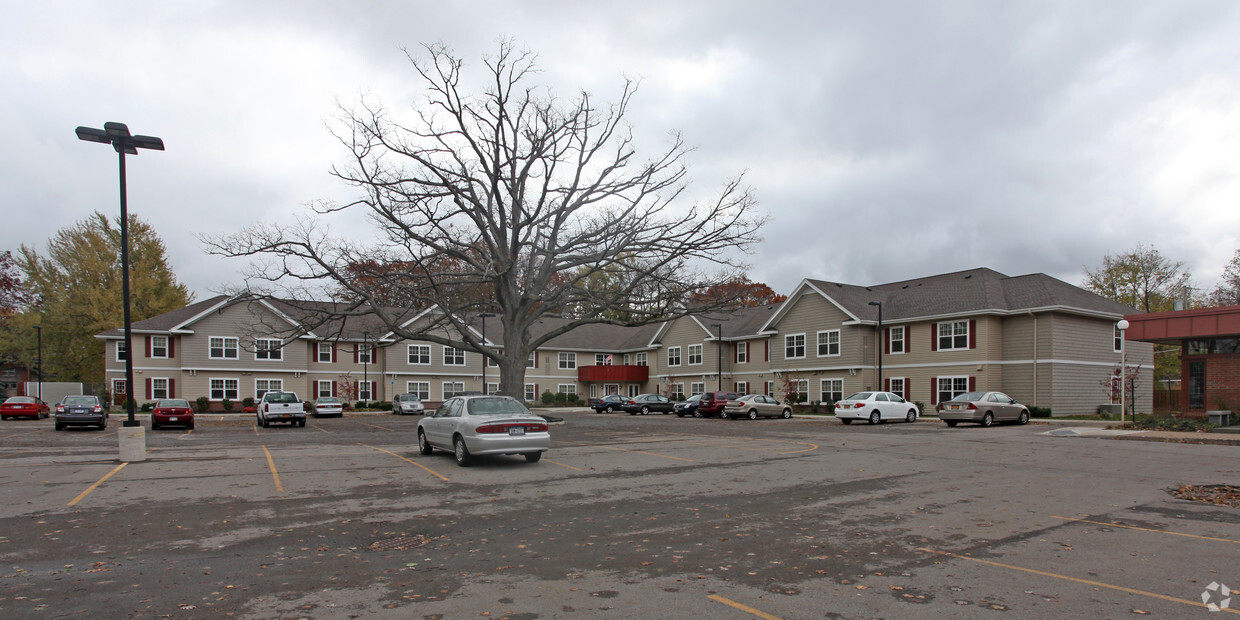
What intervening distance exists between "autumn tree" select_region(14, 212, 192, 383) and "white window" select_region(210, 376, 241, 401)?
14.3m

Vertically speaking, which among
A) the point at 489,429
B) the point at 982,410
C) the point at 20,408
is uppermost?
the point at 489,429

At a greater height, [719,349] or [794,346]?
[794,346]

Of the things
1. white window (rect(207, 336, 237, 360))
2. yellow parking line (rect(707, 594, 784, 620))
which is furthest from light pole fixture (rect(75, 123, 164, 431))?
white window (rect(207, 336, 237, 360))

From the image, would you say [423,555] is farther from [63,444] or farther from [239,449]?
[63,444]

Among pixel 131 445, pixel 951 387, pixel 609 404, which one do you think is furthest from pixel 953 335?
pixel 131 445

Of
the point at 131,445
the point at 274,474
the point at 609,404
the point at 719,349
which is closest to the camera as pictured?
the point at 274,474

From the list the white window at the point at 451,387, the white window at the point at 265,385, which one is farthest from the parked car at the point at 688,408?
the white window at the point at 265,385

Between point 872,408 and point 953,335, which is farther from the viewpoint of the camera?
point 953,335

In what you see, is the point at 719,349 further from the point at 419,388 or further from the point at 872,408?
the point at 419,388

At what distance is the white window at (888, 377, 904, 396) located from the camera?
1673 inches

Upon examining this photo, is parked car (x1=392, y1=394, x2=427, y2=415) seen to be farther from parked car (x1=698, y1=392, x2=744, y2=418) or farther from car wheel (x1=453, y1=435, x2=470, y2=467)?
car wheel (x1=453, y1=435, x2=470, y2=467)

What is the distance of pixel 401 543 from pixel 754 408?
1280 inches

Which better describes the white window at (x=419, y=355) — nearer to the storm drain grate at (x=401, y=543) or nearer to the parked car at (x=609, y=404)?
the parked car at (x=609, y=404)

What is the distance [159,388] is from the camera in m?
49.8
